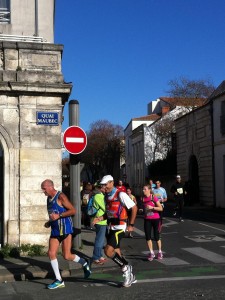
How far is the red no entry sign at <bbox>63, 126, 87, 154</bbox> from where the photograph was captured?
433 inches

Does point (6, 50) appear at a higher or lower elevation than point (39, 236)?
higher

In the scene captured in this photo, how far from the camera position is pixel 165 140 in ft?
172

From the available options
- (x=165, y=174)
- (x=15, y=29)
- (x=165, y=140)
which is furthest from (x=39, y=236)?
(x=165, y=140)

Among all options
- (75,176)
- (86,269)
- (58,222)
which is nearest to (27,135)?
(75,176)

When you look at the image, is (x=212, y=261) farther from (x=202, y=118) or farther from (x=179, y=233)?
(x=202, y=118)

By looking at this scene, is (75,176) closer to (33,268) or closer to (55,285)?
(33,268)

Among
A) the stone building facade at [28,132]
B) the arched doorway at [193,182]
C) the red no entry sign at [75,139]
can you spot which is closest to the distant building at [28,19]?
the stone building facade at [28,132]

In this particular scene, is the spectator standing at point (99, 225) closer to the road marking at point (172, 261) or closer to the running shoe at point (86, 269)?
the running shoe at point (86, 269)

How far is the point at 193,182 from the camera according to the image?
30656mm

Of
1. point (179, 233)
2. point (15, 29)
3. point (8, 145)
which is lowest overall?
point (179, 233)

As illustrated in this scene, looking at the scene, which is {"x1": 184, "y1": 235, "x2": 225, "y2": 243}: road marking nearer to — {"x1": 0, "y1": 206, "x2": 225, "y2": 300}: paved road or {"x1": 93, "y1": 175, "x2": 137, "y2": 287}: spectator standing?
{"x1": 0, "y1": 206, "x2": 225, "y2": 300}: paved road

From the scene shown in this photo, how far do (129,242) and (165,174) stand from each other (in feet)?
97.9

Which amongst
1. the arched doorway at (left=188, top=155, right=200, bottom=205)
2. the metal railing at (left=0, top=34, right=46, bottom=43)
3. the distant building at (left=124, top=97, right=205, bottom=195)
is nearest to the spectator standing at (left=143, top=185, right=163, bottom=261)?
the metal railing at (left=0, top=34, right=46, bottom=43)

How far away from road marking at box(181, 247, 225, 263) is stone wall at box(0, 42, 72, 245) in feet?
11.1
